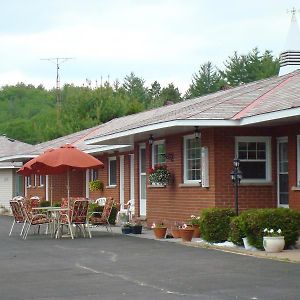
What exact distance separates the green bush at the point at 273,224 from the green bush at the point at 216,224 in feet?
4.69

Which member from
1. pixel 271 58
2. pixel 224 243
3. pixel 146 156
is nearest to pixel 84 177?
pixel 146 156

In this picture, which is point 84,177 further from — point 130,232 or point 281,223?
point 281,223

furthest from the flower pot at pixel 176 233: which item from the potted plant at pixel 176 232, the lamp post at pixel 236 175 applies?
the lamp post at pixel 236 175

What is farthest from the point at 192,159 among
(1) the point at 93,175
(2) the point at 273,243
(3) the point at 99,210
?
(1) the point at 93,175

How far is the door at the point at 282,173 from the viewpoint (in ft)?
61.0

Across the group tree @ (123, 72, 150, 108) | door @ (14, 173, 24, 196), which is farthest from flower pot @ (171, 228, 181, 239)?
tree @ (123, 72, 150, 108)

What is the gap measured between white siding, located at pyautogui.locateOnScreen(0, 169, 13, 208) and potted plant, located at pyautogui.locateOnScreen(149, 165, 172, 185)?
78.3 ft

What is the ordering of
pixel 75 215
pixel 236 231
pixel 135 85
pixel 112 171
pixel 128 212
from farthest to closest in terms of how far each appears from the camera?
pixel 135 85, pixel 112 171, pixel 128 212, pixel 75 215, pixel 236 231

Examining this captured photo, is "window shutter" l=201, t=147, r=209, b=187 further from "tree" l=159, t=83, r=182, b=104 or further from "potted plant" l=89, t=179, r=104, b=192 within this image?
A: "tree" l=159, t=83, r=182, b=104

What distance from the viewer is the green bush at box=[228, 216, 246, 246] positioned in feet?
53.3

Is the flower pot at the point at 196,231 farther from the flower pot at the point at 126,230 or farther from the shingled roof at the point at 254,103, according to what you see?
the flower pot at the point at 126,230

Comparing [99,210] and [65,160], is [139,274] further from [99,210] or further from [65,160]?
[99,210]

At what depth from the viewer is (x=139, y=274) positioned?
12.0 meters

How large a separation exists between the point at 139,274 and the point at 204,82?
69255mm
